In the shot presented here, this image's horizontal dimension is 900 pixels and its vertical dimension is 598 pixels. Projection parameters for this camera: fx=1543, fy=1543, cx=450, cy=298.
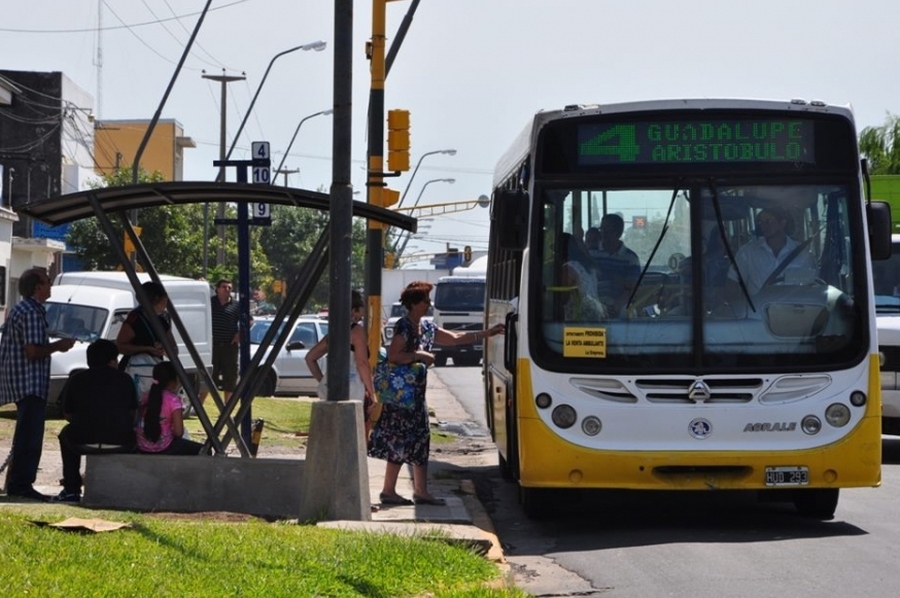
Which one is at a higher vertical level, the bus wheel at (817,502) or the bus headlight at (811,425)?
the bus headlight at (811,425)

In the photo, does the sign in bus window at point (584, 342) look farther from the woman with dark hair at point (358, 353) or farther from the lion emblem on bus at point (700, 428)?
the woman with dark hair at point (358, 353)

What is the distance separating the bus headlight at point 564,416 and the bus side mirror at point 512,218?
1274 millimetres

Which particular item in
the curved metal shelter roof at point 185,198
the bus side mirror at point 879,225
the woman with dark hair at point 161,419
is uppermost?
the curved metal shelter roof at point 185,198

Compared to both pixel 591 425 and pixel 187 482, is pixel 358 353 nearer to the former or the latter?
pixel 187 482

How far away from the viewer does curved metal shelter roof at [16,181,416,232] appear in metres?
11.6

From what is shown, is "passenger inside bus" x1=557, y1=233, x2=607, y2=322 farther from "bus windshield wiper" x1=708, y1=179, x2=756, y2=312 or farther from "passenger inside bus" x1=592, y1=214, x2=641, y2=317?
"bus windshield wiper" x1=708, y1=179, x2=756, y2=312

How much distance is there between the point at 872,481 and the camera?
11.0 metres

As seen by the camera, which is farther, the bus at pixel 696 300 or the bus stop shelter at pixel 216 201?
the bus stop shelter at pixel 216 201

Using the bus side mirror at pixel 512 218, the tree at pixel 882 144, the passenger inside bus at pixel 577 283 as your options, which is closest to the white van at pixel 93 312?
the bus side mirror at pixel 512 218

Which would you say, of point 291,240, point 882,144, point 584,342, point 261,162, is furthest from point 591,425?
point 291,240

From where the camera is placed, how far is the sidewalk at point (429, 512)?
9.94 meters

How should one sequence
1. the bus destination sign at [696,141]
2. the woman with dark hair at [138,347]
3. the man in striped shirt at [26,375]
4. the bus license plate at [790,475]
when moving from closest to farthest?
the bus license plate at [790,475]
the bus destination sign at [696,141]
the man in striped shirt at [26,375]
the woman with dark hair at [138,347]

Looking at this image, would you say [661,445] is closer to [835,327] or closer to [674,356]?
[674,356]

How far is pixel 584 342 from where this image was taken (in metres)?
11.2
